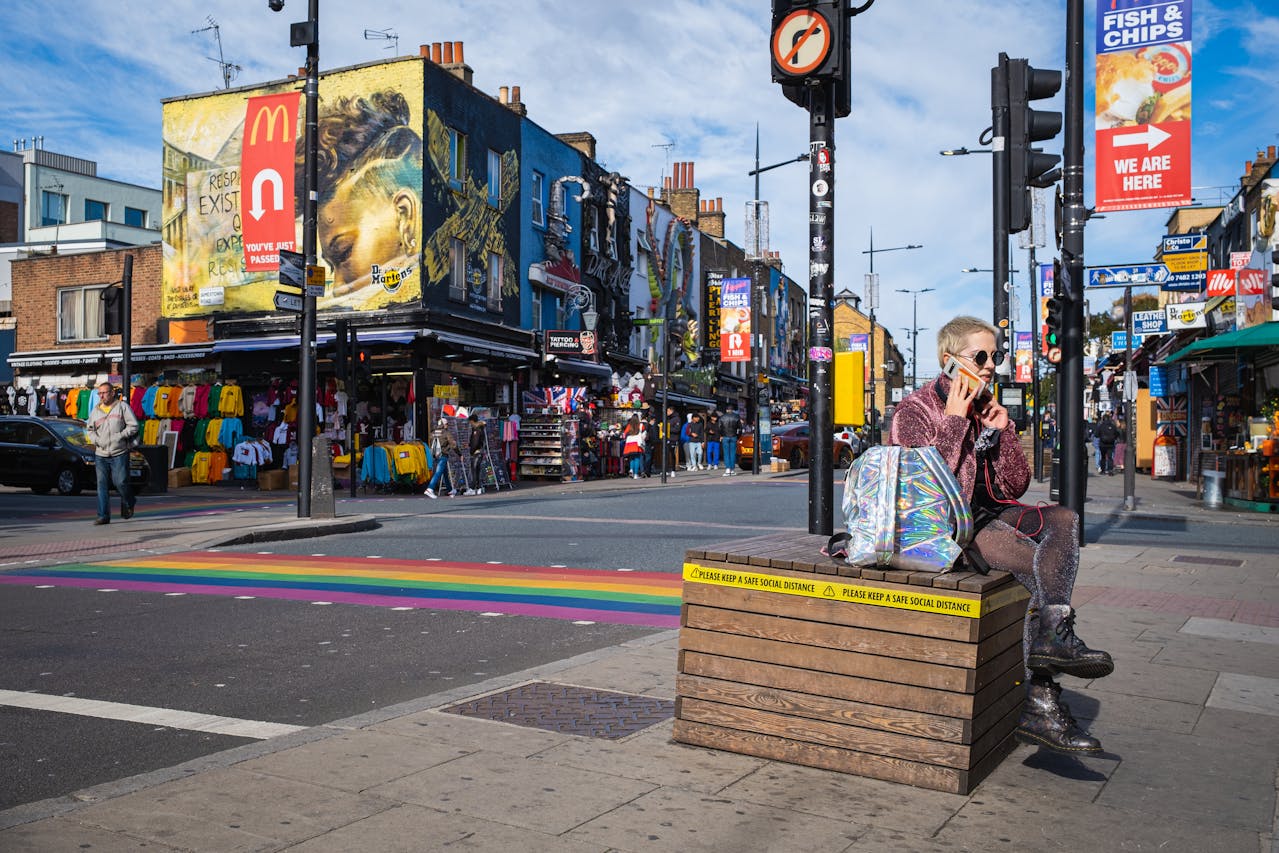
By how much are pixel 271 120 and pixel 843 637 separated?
47.2ft

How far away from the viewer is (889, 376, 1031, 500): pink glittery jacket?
434 centimetres

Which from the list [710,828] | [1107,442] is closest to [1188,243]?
[1107,442]

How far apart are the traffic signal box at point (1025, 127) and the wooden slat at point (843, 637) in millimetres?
7730

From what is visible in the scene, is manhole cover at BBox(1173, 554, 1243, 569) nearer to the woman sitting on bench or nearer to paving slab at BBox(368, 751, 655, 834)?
the woman sitting on bench

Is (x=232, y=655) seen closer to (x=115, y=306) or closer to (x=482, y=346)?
(x=115, y=306)

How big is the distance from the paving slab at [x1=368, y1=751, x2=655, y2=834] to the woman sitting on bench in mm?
1545

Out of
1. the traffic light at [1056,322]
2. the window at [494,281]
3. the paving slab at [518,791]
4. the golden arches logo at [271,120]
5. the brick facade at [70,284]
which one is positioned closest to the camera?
the paving slab at [518,791]

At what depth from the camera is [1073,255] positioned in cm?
1143

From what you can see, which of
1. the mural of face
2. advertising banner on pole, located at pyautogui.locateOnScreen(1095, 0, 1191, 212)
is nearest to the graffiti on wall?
the mural of face

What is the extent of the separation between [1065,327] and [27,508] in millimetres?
15765

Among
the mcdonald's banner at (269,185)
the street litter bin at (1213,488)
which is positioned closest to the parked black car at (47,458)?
the mcdonald's banner at (269,185)

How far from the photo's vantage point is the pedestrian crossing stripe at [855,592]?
3672 millimetres

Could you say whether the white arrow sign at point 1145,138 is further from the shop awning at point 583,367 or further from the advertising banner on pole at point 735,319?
the advertising banner on pole at point 735,319

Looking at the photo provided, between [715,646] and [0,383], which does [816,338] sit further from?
[0,383]
